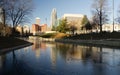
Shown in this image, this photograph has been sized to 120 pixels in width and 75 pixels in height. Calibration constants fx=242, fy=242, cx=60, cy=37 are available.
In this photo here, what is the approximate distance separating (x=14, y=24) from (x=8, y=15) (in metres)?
3.41

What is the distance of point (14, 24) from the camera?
58656mm

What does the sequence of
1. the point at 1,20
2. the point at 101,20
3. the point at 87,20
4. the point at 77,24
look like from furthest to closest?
1. the point at 77,24
2. the point at 87,20
3. the point at 101,20
4. the point at 1,20

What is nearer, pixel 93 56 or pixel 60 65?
pixel 60 65

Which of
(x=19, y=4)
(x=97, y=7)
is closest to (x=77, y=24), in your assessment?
(x=97, y=7)

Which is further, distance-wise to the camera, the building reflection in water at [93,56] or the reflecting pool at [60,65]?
the building reflection in water at [93,56]

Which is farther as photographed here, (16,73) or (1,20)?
(1,20)

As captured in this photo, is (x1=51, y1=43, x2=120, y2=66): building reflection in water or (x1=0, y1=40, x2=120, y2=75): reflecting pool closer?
(x1=0, y1=40, x2=120, y2=75): reflecting pool

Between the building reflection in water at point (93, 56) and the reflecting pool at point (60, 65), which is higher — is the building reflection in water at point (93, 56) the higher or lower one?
the lower one

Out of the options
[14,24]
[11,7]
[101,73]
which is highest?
[11,7]

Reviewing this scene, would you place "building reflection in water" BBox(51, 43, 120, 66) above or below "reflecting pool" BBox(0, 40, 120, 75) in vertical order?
below

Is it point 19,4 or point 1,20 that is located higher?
point 19,4

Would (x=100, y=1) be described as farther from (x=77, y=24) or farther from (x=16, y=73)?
(x=77, y=24)

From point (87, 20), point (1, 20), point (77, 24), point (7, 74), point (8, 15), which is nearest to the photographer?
point (7, 74)

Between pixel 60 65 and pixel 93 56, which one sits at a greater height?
pixel 60 65
